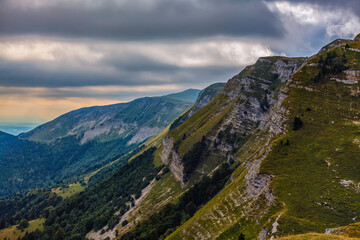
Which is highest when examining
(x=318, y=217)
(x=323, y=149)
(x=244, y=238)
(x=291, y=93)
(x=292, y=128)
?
(x=291, y=93)

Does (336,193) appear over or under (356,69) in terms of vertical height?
under

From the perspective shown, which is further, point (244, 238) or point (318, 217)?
point (244, 238)

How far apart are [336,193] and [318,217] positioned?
1193 centimetres

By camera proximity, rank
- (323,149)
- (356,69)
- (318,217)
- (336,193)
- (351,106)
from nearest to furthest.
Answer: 1. (318,217)
2. (336,193)
3. (323,149)
4. (351,106)
5. (356,69)

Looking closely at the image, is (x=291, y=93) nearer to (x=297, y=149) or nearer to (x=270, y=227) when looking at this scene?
(x=297, y=149)

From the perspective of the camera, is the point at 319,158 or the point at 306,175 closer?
the point at 306,175

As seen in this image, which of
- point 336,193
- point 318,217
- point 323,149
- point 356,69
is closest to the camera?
point 318,217

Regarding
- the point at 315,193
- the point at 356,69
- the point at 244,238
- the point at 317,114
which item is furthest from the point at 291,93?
the point at 244,238

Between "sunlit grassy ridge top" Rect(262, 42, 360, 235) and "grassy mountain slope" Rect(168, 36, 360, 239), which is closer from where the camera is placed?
"sunlit grassy ridge top" Rect(262, 42, 360, 235)

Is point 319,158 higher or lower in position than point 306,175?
higher

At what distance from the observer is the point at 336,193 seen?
74.9 meters

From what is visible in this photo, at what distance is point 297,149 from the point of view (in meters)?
97.6

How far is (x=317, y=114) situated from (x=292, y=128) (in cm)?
1364

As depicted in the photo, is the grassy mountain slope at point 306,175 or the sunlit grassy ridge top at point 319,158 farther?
the grassy mountain slope at point 306,175
